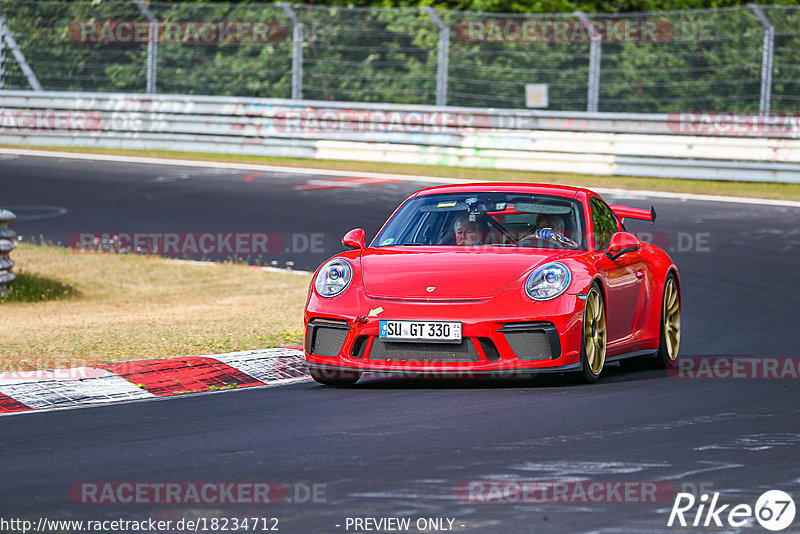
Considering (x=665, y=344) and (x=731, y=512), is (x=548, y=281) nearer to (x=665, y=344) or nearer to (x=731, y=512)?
(x=665, y=344)

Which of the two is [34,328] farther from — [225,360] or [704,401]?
[704,401]

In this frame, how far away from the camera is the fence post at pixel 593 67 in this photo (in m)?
21.4

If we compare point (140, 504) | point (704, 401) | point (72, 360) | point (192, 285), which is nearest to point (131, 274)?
point (192, 285)

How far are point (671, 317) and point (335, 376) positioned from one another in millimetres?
2709

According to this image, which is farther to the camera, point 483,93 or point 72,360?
point 483,93

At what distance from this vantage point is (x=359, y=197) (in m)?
19.4

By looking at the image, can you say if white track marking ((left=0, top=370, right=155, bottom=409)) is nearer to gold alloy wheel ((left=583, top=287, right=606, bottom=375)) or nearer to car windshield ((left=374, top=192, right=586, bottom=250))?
car windshield ((left=374, top=192, right=586, bottom=250))

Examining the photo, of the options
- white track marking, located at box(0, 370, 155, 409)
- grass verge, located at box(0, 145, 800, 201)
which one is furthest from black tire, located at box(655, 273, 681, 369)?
grass verge, located at box(0, 145, 800, 201)

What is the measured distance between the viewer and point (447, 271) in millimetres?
7801

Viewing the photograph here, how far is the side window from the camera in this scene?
866cm

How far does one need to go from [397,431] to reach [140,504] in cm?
171

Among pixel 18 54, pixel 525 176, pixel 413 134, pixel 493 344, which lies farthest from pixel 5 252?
pixel 18 54

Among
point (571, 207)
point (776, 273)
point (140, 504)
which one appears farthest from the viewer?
point (776, 273)

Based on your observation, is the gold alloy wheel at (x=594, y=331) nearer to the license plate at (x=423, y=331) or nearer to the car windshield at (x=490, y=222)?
the car windshield at (x=490, y=222)
